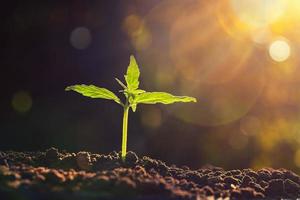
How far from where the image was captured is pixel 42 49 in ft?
17.1

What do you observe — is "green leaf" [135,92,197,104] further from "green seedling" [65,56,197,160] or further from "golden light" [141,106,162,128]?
"golden light" [141,106,162,128]

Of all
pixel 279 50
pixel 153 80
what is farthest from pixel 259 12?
pixel 153 80

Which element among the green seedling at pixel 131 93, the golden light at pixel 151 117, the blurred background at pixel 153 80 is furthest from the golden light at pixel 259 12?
the green seedling at pixel 131 93

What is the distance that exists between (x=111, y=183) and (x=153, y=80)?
3988mm

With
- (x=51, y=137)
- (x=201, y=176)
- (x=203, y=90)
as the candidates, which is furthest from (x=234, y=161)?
(x=201, y=176)

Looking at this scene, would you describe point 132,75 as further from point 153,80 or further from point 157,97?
point 153,80

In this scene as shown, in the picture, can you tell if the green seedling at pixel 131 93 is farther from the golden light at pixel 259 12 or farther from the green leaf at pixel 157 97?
the golden light at pixel 259 12

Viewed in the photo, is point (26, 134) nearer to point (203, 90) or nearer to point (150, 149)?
point (150, 149)

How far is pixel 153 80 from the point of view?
17.5 feet

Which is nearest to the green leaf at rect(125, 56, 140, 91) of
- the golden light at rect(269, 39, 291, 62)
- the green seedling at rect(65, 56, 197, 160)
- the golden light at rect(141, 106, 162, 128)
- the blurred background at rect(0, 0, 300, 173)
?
the green seedling at rect(65, 56, 197, 160)

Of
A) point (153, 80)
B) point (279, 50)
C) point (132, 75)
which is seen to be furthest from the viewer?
point (279, 50)

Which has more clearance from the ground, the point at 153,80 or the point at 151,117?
the point at 153,80

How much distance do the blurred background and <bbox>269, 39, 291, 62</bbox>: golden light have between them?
0.09 ft

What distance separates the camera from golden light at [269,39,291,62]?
237 inches
